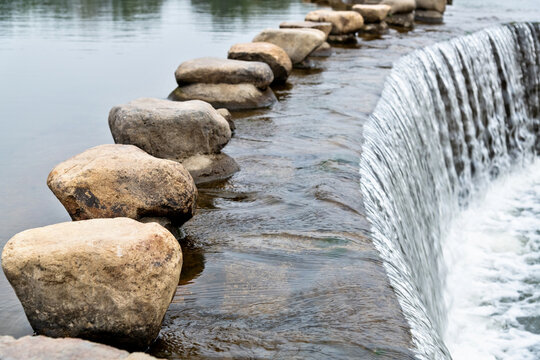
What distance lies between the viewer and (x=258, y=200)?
177 inches

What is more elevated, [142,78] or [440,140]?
[142,78]

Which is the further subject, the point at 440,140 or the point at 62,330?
the point at 440,140

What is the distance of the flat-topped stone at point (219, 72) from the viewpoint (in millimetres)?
6840

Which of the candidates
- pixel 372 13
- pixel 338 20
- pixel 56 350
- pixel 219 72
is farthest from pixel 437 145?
pixel 56 350

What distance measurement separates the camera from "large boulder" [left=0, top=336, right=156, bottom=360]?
2.38 m

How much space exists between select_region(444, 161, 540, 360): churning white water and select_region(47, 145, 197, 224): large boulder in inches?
106

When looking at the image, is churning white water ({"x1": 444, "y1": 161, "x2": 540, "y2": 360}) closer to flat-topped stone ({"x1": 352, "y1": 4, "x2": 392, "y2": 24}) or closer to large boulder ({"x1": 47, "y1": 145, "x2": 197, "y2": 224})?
large boulder ({"x1": 47, "y1": 145, "x2": 197, "y2": 224})

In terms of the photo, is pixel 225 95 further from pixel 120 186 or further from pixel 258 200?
pixel 120 186

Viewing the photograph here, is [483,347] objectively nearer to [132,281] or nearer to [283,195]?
[283,195]

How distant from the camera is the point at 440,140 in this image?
8.63m

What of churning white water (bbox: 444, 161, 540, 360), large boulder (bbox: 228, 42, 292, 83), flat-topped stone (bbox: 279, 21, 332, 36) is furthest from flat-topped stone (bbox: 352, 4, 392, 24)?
large boulder (bbox: 228, 42, 292, 83)

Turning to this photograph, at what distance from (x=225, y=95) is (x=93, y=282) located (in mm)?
4384

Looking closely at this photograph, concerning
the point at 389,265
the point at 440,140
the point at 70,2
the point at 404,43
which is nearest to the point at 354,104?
the point at 440,140

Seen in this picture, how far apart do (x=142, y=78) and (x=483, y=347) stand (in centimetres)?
633
